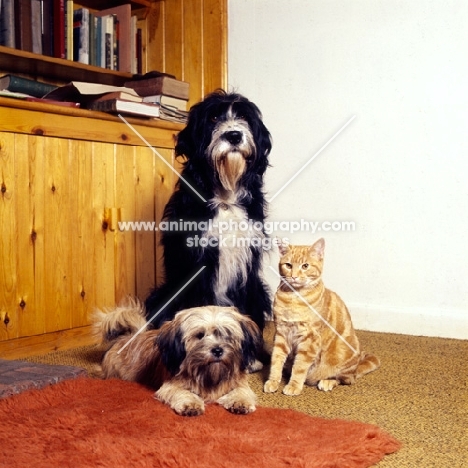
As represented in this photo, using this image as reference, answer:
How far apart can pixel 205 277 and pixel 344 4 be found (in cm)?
159

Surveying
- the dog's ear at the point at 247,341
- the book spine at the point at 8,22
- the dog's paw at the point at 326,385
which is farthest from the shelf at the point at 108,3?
the dog's paw at the point at 326,385

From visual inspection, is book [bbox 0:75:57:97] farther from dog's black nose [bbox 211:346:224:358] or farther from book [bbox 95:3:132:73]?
dog's black nose [bbox 211:346:224:358]

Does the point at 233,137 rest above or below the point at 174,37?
below

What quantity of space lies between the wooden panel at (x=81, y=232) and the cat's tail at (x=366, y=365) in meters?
1.17

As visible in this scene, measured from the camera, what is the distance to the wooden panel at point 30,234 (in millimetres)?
2484

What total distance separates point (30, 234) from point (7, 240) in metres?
0.11

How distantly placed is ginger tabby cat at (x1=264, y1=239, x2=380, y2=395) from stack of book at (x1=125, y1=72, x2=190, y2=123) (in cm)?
118

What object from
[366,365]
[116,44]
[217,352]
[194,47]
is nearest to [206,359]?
[217,352]

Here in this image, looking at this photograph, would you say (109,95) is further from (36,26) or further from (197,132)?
(197,132)

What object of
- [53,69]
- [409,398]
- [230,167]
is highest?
[53,69]

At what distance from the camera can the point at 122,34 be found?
3301 mm

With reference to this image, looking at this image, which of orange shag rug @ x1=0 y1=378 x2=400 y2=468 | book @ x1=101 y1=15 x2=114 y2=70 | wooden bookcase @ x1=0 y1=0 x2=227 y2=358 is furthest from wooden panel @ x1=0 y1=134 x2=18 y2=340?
book @ x1=101 y1=15 x2=114 y2=70

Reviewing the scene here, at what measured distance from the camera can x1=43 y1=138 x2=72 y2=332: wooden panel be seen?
2.58m

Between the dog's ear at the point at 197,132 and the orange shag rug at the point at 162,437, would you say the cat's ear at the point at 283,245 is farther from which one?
the orange shag rug at the point at 162,437
